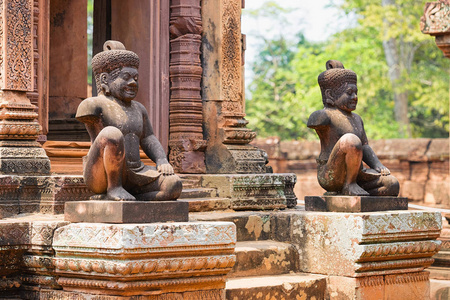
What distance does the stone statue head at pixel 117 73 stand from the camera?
5262 mm

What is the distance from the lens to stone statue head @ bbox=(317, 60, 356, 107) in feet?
20.8

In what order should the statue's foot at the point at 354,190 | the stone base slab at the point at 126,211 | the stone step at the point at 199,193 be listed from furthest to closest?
the stone step at the point at 199,193, the statue's foot at the point at 354,190, the stone base slab at the point at 126,211

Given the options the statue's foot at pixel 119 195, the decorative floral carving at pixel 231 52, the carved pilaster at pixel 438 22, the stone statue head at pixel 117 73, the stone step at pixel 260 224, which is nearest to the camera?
the statue's foot at pixel 119 195

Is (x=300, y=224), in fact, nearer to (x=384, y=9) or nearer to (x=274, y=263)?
(x=274, y=263)

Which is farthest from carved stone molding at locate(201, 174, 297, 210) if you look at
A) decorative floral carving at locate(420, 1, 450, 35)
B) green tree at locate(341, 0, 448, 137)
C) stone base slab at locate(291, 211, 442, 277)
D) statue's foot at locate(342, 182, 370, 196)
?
green tree at locate(341, 0, 448, 137)

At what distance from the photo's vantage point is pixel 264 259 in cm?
624

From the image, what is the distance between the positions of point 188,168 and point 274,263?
1.66 meters

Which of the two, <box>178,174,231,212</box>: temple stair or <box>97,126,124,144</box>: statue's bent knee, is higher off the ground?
<box>97,126,124,144</box>: statue's bent knee

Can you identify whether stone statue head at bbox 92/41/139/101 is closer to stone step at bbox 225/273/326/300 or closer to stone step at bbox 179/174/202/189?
stone step at bbox 225/273/326/300

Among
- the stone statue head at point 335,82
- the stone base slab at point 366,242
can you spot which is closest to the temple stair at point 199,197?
the stone base slab at point 366,242

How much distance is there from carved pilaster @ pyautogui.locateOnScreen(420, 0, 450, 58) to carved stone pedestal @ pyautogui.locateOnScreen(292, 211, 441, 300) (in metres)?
3.41

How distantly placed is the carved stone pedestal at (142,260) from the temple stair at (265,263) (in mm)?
655

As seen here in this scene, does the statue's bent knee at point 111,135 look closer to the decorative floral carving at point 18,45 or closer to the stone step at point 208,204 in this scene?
the decorative floral carving at point 18,45

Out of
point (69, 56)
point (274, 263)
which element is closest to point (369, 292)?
point (274, 263)
